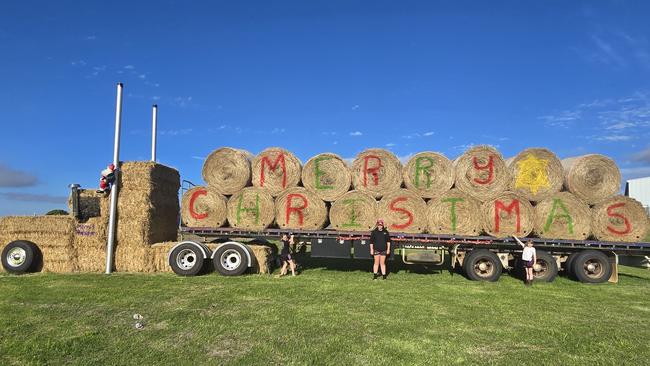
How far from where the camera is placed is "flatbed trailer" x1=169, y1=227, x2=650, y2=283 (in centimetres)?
1220

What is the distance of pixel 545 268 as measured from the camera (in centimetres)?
1230

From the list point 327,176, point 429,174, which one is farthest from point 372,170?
point 429,174

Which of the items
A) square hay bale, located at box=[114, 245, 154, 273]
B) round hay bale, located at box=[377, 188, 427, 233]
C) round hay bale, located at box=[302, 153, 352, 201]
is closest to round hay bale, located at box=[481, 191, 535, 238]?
round hay bale, located at box=[377, 188, 427, 233]

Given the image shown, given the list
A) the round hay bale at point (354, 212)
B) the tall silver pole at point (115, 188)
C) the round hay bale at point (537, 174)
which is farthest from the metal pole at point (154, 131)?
the round hay bale at point (537, 174)

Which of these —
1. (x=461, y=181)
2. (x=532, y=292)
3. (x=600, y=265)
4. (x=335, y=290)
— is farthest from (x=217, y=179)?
(x=600, y=265)

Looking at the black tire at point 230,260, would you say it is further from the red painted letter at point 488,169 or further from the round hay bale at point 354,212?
the red painted letter at point 488,169

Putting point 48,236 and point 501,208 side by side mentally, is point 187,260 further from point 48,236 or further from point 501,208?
point 501,208

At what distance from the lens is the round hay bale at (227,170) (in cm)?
1322

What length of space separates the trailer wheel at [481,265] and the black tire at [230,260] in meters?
6.20

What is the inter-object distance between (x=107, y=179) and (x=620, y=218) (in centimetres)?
1475

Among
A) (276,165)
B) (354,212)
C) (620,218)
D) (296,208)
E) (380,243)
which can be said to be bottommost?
(380,243)

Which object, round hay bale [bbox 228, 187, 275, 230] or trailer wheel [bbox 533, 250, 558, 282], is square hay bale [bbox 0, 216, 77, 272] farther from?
trailer wheel [bbox 533, 250, 558, 282]

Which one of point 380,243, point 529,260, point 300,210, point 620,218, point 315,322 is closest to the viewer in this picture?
point 315,322

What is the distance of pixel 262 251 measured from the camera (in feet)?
42.4
